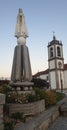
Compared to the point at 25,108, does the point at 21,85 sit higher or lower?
higher

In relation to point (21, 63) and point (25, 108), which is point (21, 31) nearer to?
point (21, 63)

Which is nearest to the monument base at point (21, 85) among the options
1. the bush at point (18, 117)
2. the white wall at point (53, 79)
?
the bush at point (18, 117)

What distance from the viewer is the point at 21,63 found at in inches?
431

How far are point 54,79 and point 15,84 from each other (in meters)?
39.6

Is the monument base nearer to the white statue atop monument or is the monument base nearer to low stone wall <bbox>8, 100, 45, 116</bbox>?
low stone wall <bbox>8, 100, 45, 116</bbox>

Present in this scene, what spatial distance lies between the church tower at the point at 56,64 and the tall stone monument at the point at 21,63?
37188 millimetres

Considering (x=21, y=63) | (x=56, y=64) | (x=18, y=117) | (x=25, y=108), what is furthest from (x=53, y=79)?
(x=18, y=117)

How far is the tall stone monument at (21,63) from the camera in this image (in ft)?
34.7

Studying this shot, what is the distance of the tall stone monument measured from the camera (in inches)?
416

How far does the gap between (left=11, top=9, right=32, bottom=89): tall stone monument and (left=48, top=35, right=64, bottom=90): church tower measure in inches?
1464

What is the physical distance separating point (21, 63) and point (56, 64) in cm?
3872

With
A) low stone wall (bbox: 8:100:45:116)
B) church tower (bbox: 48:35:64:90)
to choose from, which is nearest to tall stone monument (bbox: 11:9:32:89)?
low stone wall (bbox: 8:100:45:116)

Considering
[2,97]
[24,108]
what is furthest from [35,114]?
[2,97]

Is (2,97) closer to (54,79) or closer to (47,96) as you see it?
(47,96)
